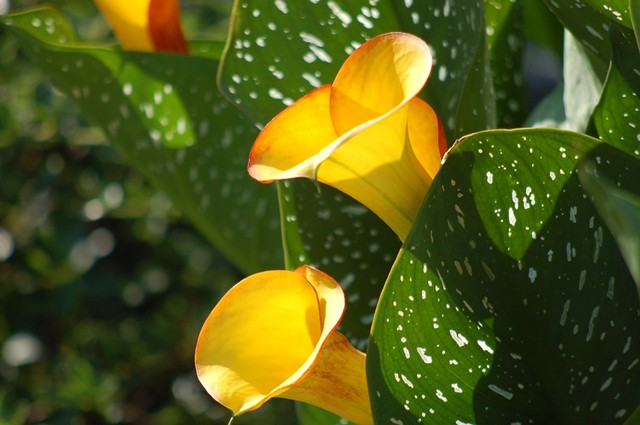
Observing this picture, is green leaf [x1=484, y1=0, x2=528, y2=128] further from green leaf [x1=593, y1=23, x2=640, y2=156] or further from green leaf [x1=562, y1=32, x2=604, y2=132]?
green leaf [x1=593, y1=23, x2=640, y2=156]

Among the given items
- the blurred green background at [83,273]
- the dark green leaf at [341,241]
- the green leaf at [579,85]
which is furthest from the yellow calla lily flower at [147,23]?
the blurred green background at [83,273]

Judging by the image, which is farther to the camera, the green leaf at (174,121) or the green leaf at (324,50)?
the green leaf at (174,121)

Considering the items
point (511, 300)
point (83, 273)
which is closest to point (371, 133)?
→ point (511, 300)

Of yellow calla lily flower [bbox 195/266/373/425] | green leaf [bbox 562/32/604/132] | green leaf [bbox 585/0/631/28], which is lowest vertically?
yellow calla lily flower [bbox 195/266/373/425]

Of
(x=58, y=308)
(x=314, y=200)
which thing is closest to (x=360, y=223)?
(x=314, y=200)

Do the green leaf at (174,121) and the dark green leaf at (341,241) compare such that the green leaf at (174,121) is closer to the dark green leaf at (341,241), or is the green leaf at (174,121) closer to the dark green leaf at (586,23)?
the dark green leaf at (341,241)

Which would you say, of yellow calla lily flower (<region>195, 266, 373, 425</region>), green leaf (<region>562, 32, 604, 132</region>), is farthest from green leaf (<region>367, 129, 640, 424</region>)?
green leaf (<region>562, 32, 604, 132</region>)

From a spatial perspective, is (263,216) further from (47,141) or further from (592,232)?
(47,141)
